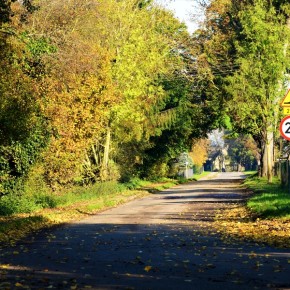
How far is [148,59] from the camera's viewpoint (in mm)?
45594

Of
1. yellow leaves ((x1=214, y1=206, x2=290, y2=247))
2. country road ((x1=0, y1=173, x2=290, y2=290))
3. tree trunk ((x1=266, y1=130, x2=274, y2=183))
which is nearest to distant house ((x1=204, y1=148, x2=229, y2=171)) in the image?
tree trunk ((x1=266, y1=130, x2=274, y2=183))

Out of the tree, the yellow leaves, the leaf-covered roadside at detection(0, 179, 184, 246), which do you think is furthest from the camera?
the tree

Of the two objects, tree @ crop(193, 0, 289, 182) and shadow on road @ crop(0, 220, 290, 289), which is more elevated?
tree @ crop(193, 0, 289, 182)

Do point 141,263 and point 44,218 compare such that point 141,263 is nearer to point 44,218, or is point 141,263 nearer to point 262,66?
point 44,218

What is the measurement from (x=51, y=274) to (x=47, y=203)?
17559 millimetres

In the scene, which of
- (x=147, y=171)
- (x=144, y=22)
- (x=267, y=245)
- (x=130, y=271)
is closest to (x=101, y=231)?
(x=267, y=245)

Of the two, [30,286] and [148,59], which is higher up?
[148,59]

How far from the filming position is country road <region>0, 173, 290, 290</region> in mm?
10461

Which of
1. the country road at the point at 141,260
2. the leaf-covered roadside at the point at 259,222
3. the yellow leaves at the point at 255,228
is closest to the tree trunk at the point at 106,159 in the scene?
the leaf-covered roadside at the point at 259,222

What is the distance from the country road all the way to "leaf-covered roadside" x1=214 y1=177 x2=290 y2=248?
65cm

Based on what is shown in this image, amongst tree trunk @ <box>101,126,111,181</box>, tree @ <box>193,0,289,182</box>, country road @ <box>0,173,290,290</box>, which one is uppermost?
tree @ <box>193,0,289,182</box>

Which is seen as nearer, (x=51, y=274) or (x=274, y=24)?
(x=51, y=274)

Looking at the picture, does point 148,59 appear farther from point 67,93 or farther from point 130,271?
point 130,271

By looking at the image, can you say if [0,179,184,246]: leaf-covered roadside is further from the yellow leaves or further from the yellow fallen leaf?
the yellow fallen leaf
